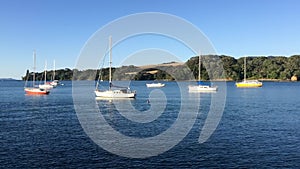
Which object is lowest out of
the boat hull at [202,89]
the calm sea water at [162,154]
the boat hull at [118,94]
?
the calm sea water at [162,154]

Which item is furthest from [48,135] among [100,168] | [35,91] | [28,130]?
[35,91]

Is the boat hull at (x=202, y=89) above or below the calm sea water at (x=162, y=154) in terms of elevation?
above

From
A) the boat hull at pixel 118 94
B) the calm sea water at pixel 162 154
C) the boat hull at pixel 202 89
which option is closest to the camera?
the calm sea water at pixel 162 154

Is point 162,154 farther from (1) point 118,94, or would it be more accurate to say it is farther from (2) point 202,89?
(2) point 202,89

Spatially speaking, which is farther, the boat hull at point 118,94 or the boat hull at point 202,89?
the boat hull at point 202,89

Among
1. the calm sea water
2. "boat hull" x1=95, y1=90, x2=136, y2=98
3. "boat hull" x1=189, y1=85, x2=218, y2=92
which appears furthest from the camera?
A: "boat hull" x1=189, y1=85, x2=218, y2=92

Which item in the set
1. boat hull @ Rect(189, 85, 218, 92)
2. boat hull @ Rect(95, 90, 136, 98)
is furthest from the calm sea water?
boat hull @ Rect(189, 85, 218, 92)

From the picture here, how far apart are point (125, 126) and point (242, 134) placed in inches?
657

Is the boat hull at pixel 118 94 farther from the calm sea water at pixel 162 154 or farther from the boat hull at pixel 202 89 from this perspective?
the boat hull at pixel 202 89

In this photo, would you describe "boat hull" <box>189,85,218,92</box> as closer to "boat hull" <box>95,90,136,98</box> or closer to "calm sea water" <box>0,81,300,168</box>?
"boat hull" <box>95,90,136,98</box>

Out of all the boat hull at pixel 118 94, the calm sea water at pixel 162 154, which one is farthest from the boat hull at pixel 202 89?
the calm sea water at pixel 162 154

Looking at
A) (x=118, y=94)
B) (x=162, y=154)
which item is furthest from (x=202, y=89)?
(x=162, y=154)

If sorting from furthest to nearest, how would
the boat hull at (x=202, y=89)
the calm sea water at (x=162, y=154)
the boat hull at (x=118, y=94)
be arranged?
the boat hull at (x=202, y=89), the boat hull at (x=118, y=94), the calm sea water at (x=162, y=154)

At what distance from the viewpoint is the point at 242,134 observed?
41344mm
